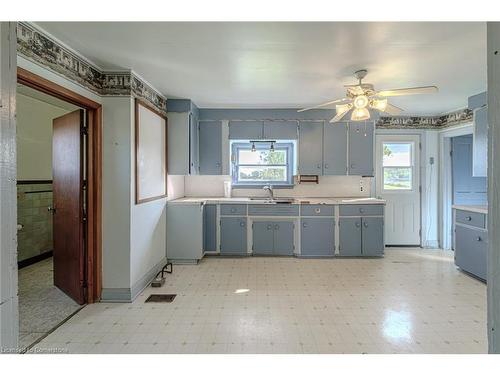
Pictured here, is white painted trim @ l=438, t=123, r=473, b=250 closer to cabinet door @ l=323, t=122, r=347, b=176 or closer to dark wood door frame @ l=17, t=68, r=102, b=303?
cabinet door @ l=323, t=122, r=347, b=176

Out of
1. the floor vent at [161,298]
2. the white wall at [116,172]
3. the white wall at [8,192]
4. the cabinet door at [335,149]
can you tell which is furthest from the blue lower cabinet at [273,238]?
the white wall at [8,192]

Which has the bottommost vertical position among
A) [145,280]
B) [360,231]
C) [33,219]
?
[145,280]

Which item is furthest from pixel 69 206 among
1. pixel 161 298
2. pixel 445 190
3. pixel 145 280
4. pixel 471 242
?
pixel 445 190

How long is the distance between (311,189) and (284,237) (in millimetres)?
1079

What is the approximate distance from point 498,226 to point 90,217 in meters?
3.06

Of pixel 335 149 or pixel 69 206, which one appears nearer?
pixel 69 206

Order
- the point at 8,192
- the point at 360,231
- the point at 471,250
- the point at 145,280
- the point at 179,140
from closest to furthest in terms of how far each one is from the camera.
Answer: the point at 8,192 → the point at 145,280 → the point at 471,250 → the point at 179,140 → the point at 360,231

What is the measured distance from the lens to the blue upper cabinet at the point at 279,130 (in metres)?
4.50

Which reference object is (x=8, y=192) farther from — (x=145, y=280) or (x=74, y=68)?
(x=145, y=280)

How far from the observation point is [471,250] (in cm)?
350

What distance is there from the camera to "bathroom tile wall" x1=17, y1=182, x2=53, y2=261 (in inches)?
155

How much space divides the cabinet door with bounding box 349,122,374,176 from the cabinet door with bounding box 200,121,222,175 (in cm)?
215

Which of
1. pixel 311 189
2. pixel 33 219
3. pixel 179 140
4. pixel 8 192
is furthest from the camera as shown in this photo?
pixel 311 189

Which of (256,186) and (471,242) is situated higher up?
(256,186)
